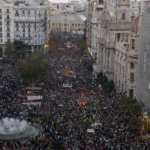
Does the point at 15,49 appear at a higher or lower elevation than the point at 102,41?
lower

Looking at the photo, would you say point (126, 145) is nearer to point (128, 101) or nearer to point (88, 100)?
point (128, 101)

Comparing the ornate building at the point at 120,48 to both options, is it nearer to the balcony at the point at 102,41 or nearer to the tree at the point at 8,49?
the balcony at the point at 102,41

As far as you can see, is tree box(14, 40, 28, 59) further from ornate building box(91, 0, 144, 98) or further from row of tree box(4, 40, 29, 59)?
ornate building box(91, 0, 144, 98)

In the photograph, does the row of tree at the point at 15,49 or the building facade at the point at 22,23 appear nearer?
the row of tree at the point at 15,49

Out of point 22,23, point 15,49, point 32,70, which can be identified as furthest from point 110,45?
point 22,23

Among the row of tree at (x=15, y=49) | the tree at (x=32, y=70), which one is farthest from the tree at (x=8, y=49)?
the tree at (x=32, y=70)

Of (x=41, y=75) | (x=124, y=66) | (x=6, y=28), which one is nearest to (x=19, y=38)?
(x=6, y=28)

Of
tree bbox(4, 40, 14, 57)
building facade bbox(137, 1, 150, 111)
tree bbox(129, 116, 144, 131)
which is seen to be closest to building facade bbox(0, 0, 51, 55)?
tree bbox(4, 40, 14, 57)

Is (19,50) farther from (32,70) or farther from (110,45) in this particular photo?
(32,70)
